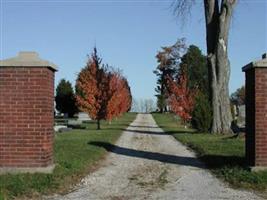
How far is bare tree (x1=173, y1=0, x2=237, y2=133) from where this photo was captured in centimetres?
2758

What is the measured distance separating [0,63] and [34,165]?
225 centimetres

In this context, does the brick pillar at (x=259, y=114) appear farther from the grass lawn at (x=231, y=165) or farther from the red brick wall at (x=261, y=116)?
the grass lawn at (x=231, y=165)

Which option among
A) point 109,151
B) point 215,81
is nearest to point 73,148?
point 109,151

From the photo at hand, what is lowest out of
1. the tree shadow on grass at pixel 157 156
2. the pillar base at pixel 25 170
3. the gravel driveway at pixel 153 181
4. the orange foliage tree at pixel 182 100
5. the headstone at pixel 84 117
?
the gravel driveway at pixel 153 181

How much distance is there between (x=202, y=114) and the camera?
2991 cm

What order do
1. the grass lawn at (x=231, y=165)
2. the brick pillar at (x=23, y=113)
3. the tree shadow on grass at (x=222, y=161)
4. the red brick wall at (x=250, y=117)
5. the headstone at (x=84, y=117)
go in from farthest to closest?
the headstone at (x=84, y=117) < the tree shadow on grass at (x=222, y=161) < the red brick wall at (x=250, y=117) < the brick pillar at (x=23, y=113) < the grass lawn at (x=231, y=165)

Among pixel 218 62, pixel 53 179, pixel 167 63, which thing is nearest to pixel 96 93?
pixel 218 62

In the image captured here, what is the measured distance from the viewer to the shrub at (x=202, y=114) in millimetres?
29594

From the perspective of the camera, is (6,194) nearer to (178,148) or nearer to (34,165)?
(34,165)

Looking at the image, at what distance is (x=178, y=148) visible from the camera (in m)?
20.4

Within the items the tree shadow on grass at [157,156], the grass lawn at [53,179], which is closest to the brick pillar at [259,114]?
the tree shadow on grass at [157,156]

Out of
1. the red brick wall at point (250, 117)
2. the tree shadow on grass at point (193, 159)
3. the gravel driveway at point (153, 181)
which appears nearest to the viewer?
the gravel driveway at point (153, 181)

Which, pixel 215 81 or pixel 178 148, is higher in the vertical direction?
pixel 215 81

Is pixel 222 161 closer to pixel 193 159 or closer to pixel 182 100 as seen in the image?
pixel 193 159
